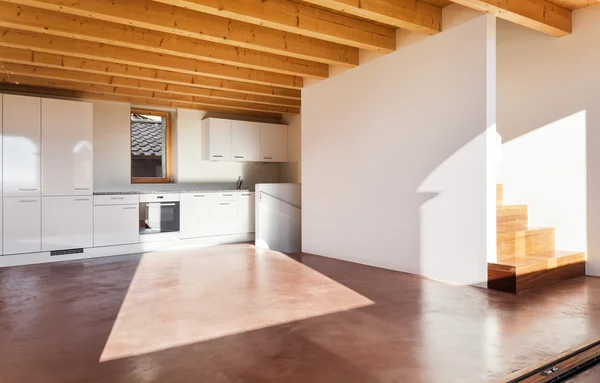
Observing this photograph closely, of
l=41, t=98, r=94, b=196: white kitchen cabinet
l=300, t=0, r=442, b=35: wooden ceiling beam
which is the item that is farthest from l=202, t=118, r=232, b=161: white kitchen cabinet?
l=300, t=0, r=442, b=35: wooden ceiling beam

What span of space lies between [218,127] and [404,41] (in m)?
3.85

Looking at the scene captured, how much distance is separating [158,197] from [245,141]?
6.62 feet

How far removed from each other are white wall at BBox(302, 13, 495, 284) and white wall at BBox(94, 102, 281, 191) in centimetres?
252

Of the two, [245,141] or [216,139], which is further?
[245,141]

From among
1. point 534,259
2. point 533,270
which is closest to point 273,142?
point 534,259

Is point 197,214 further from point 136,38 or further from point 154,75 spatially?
point 136,38

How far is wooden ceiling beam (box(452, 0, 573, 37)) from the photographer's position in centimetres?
351

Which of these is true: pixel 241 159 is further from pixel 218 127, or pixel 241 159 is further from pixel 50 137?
pixel 50 137

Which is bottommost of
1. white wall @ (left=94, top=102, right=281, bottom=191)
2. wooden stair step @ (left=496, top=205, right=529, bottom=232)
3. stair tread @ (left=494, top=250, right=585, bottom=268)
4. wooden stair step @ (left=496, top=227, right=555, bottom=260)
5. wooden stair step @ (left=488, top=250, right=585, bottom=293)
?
wooden stair step @ (left=488, top=250, right=585, bottom=293)

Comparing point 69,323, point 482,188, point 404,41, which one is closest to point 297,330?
point 69,323

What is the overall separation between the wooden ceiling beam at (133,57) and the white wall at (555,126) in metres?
2.84

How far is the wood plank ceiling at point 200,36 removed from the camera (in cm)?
369

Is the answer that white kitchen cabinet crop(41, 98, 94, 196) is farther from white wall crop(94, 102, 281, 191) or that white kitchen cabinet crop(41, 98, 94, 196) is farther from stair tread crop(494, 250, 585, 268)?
stair tread crop(494, 250, 585, 268)

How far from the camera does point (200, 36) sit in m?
4.12
